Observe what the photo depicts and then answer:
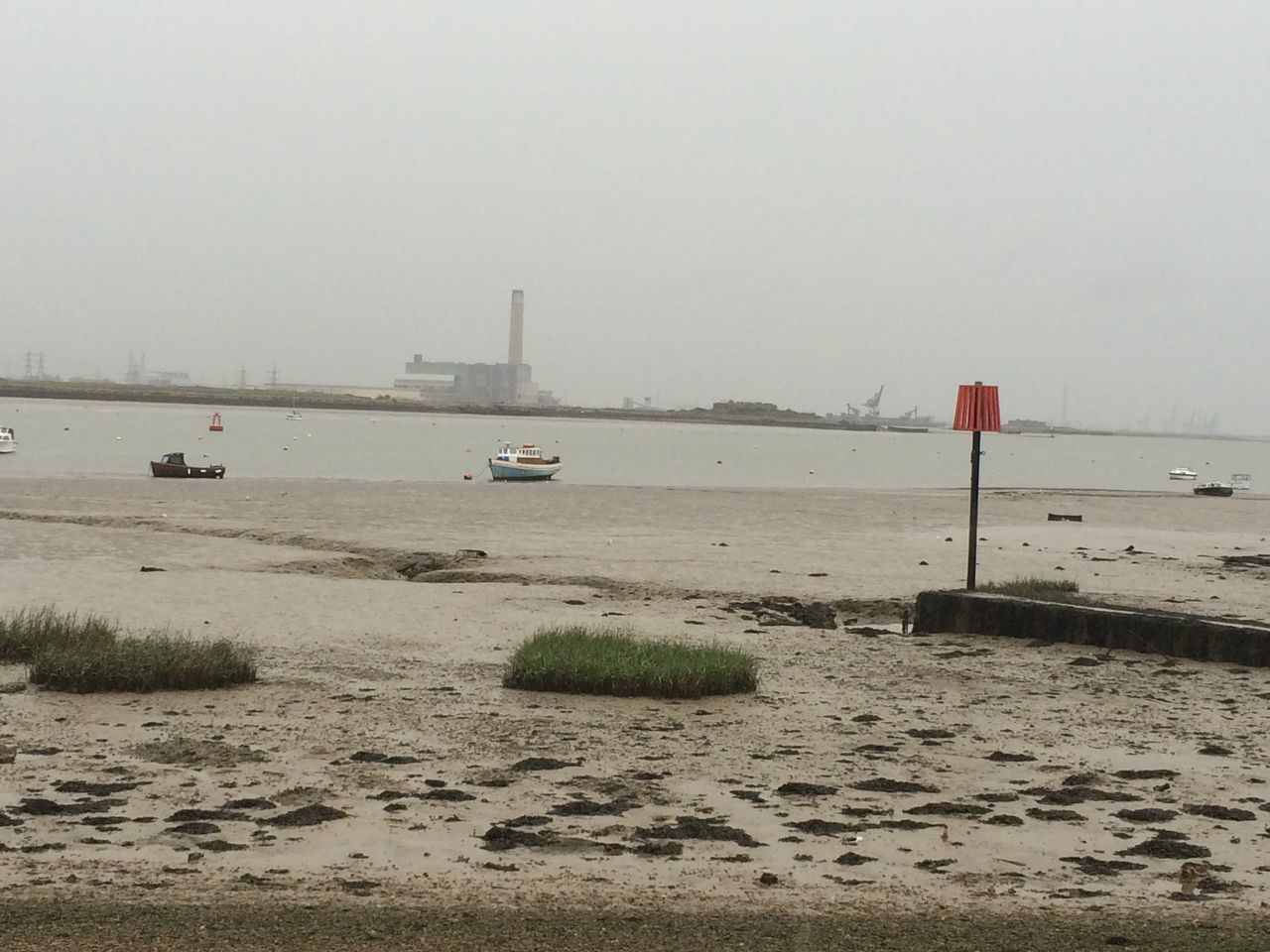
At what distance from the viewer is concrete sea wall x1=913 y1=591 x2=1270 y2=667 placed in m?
13.0

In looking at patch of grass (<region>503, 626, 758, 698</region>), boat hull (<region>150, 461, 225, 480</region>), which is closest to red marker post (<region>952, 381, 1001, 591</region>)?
patch of grass (<region>503, 626, 758, 698</region>)

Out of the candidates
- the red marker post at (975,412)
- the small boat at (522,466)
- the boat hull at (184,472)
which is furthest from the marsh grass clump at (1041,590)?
the small boat at (522,466)

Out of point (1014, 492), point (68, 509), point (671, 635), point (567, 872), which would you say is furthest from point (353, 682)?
point (1014, 492)

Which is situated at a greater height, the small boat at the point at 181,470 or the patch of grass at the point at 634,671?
the patch of grass at the point at 634,671

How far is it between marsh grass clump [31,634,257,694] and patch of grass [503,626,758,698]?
228 cm

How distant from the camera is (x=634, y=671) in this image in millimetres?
10898

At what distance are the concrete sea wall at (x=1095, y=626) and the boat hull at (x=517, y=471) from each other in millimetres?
50319

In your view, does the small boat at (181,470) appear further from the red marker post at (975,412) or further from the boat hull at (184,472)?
the red marker post at (975,412)

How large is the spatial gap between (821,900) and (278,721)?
4.93m

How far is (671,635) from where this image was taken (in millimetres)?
14930

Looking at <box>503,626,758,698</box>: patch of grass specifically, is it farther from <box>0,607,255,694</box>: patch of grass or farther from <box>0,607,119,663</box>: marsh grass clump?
<box>0,607,119,663</box>: marsh grass clump

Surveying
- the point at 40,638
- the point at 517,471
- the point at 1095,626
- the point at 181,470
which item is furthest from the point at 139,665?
the point at 517,471

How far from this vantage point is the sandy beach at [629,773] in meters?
6.29

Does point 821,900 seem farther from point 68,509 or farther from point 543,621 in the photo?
point 68,509
